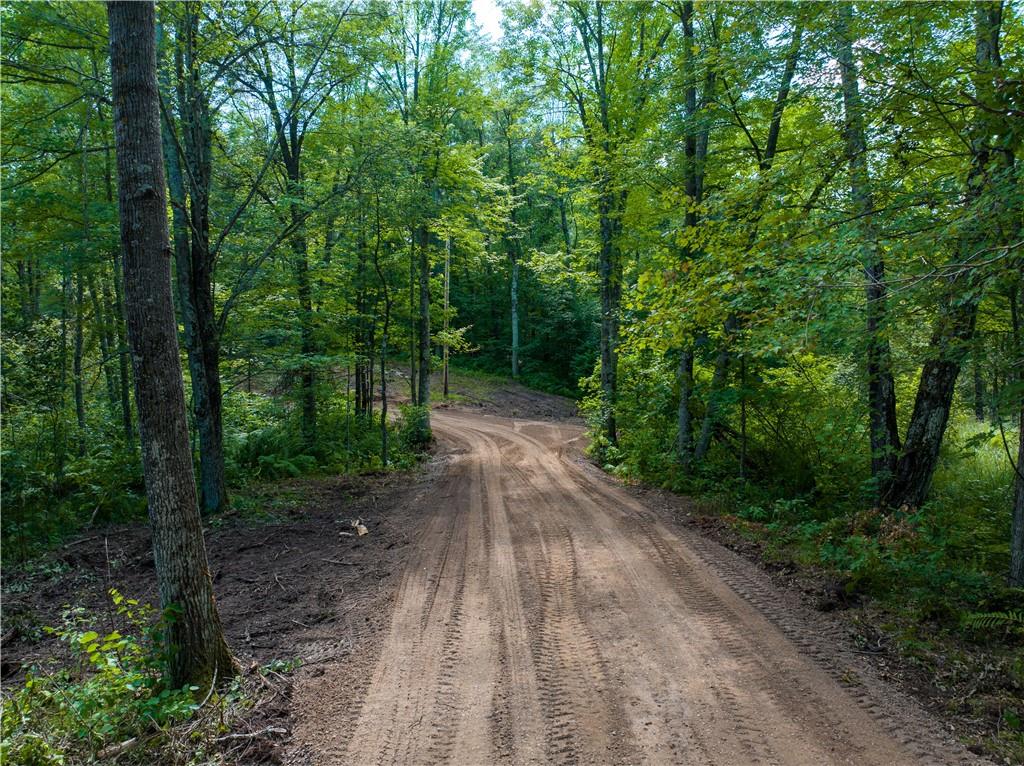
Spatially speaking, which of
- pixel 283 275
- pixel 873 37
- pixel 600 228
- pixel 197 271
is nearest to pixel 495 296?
pixel 600 228

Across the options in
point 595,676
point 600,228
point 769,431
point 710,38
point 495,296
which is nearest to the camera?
point 595,676

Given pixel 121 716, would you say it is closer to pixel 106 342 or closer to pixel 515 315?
pixel 106 342

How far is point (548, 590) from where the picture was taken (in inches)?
225

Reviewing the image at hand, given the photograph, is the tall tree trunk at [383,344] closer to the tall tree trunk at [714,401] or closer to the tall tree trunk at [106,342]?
the tall tree trunk at [106,342]

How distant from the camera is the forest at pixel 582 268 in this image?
13.4 feet

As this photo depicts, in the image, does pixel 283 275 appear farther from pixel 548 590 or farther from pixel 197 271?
pixel 548 590

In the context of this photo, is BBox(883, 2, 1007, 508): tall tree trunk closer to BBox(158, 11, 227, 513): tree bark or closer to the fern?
the fern

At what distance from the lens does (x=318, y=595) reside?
19.5 feet

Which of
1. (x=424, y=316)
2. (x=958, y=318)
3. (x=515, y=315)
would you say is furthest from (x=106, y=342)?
(x=515, y=315)

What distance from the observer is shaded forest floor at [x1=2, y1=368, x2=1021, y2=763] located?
3.84 m

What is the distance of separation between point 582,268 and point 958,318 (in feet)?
39.6

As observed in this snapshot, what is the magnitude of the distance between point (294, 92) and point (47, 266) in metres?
6.16

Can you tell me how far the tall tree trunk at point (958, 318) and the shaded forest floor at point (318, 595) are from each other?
2.82 m

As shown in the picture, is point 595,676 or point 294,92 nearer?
point 595,676
